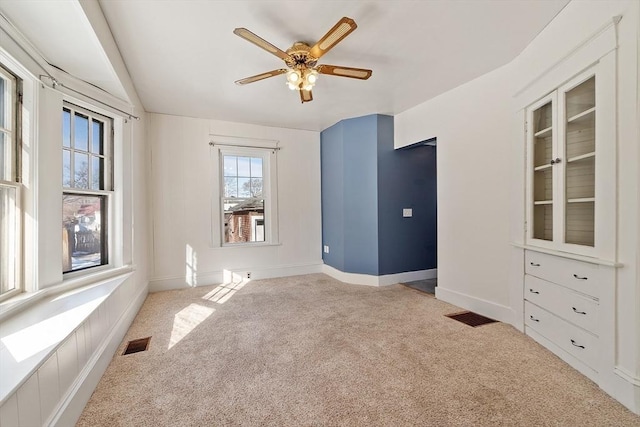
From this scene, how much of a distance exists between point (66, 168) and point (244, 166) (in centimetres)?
239

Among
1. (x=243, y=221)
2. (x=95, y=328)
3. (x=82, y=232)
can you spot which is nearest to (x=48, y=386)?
(x=95, y=328)

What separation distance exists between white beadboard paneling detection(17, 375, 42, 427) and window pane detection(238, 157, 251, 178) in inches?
140

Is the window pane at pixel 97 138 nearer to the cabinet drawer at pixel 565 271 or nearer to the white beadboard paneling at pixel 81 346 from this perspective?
the white beadboard paneling at pixel 81 346

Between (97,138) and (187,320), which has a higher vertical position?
(97,138)

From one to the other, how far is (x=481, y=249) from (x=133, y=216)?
3.80 metres

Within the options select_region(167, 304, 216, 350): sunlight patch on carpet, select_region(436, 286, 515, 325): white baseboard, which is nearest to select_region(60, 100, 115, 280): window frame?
select_region(167, 304, 216, 350): sunlight patch on carpet

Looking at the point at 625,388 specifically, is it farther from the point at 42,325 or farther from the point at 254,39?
the point at 42,325

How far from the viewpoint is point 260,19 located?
1.95 metres

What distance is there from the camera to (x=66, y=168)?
222 centimetres

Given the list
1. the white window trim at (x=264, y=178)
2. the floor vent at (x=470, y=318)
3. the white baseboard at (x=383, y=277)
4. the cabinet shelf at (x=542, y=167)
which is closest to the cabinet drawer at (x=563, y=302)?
the floor vent at (x=470, y=318)

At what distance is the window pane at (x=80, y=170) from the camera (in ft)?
7.62

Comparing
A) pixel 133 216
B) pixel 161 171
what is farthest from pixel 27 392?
pixel 161 171

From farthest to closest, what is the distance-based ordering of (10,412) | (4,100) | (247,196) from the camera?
1. (247,196)
2. (4,100)
3. (10,412)

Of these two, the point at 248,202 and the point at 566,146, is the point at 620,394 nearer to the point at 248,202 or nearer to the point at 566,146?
the point at 566,146
